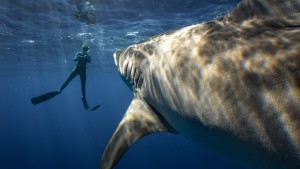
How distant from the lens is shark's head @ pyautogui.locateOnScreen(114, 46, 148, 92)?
12.5 feet

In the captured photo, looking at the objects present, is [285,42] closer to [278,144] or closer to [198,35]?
[278,144]

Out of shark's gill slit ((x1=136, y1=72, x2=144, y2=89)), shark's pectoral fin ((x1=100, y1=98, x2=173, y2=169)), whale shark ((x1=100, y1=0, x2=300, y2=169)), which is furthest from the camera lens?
shark's gill slit ((x1=136, y1=72, x2=144, y2=89))

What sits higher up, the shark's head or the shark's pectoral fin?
the shark's head

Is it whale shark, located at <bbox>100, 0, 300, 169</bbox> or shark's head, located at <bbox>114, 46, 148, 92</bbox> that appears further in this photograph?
shark's head, located at <bbox>114, 46, 148, 92</bbox>

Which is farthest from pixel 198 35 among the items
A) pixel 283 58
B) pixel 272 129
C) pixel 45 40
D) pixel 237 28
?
pixel 45 40

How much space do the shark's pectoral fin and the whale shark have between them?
0.04 feet

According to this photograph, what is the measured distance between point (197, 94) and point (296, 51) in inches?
36.5

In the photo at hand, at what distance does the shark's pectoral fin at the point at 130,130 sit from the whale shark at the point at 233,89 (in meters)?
0.01

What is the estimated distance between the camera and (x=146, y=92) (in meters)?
3.55

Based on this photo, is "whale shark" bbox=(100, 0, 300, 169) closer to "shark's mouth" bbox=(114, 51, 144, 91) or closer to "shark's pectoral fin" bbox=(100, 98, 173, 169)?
"shark's pectoral fin" bbox=(100, 98, 173, 169)

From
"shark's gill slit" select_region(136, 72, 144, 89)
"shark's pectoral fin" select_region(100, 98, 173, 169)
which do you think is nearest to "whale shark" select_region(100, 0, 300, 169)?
"shark's pectoral fin" select_region(100, 98, 173, 169)

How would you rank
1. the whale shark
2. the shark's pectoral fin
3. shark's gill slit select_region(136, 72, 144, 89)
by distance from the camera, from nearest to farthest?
1. the whale shark
2. the shark's pectoral fin
3. shark's gill slit select_region(136, 72, 144, 89)

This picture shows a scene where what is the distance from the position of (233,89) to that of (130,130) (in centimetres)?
157

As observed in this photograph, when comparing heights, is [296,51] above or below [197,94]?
above
